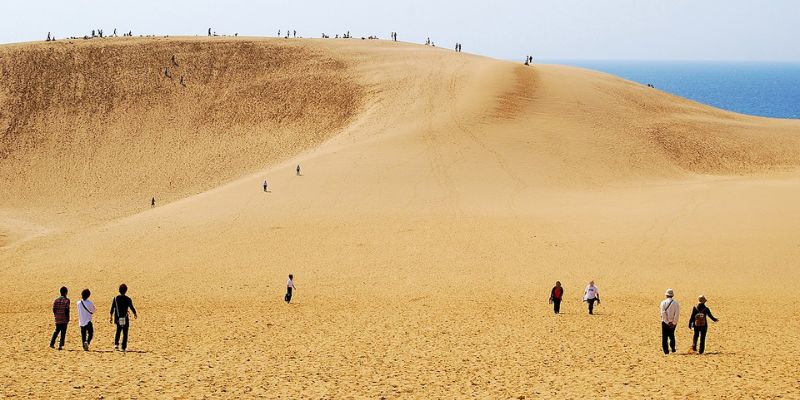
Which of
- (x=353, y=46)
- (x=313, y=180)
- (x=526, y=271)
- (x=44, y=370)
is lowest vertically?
(x=44, y=370)

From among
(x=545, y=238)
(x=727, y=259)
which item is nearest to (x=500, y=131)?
(x=545, y=238)

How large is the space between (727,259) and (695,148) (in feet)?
77.4

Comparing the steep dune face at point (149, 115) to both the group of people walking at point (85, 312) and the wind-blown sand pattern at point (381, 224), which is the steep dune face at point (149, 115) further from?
the group of people walking at point (85, 312)

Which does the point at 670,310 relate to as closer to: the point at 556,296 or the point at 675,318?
the point at 675,318

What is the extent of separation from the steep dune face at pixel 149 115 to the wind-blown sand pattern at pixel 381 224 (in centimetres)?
26

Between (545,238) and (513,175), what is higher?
(513,175)

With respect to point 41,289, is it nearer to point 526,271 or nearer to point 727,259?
point 526,271

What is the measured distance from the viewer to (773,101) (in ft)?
632

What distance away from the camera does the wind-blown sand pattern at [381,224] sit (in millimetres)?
14836

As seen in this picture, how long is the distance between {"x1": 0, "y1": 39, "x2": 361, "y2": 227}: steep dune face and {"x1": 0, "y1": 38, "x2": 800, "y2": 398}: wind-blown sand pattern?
0.85ft

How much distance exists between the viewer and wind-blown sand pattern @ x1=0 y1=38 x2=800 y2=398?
1484 cm

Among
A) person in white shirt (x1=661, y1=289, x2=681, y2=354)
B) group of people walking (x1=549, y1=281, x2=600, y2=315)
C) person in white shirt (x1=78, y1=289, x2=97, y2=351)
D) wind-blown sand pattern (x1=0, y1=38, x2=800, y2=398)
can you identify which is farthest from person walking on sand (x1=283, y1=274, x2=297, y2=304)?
person in white shirt (x1=661, y1=289, x2=681, y2=354)

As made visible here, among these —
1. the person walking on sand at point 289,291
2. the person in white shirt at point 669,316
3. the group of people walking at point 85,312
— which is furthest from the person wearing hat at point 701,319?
the group of people walking at point 85,312

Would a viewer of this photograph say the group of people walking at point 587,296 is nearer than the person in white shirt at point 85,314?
No
